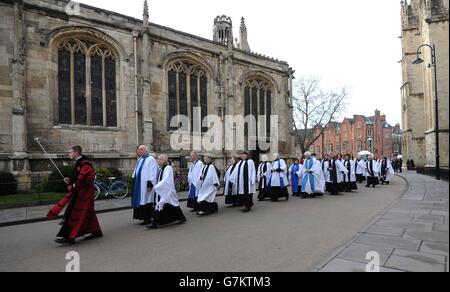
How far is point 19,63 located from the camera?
1330cm

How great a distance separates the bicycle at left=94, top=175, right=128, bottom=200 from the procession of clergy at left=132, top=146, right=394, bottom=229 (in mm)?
4522

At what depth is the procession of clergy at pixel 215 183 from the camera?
7500mm

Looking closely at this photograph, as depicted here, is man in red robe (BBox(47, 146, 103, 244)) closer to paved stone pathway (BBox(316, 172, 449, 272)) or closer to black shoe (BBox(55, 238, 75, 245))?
black shoe (BBox(55, 238, 75, 245))

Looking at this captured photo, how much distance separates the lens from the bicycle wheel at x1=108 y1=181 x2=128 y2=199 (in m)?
13.0

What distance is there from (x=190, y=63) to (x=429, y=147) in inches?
756

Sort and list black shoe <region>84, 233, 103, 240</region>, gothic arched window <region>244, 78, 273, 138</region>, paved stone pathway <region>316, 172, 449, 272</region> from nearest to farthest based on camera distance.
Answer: paved stone pathway <region>316, 172, 449, 272</region>
black shoe <region>84, 233, 103, 240</region>
gothic arched window <region>244, 78, 273, 138</region>

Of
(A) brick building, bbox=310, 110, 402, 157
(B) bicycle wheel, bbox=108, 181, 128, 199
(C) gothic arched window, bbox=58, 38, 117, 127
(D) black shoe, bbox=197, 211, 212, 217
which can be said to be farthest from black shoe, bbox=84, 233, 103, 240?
(A) brick building, bbox=310, 110, 402, 157

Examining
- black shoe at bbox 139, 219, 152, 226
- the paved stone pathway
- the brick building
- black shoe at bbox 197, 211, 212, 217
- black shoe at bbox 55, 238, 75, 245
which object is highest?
the brick building

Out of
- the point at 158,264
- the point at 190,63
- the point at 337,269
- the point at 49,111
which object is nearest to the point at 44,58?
the point at 49,111

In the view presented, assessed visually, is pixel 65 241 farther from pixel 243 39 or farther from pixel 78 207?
pixel 243 39

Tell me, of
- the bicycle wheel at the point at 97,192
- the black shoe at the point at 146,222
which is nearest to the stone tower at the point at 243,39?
the bicycle wheel at the point at 97,192

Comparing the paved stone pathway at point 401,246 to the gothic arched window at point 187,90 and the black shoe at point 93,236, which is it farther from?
the gothic arched window at point 187,90

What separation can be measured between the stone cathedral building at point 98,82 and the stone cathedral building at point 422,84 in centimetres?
1416
